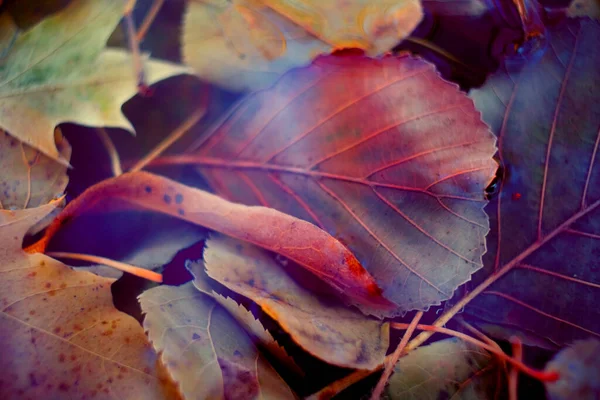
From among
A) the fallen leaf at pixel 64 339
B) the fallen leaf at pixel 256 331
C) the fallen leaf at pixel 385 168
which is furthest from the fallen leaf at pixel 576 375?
the fallen leaf at pixel 64 339

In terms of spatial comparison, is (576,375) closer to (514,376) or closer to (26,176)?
(514,376)

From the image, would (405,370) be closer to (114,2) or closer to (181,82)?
(181,82)

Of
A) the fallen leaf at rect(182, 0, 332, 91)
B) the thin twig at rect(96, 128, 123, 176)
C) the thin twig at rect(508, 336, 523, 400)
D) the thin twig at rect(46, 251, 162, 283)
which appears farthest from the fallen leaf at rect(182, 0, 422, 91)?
the thin twig at rect(508, 336, 523, 400)

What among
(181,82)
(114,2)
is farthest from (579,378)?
(114,2)

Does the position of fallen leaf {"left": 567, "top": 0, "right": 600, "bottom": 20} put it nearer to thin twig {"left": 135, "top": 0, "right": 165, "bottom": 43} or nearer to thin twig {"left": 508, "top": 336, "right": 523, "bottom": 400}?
thin twig {"left": 508, "top": 336, "right": 523, "bottom": 400}

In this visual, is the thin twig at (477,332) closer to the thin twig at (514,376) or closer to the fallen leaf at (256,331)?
the thin twig at (514,376)

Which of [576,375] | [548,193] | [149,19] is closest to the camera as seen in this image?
[576,375]

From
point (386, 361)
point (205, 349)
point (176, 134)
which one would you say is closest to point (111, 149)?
point (176, 134)
